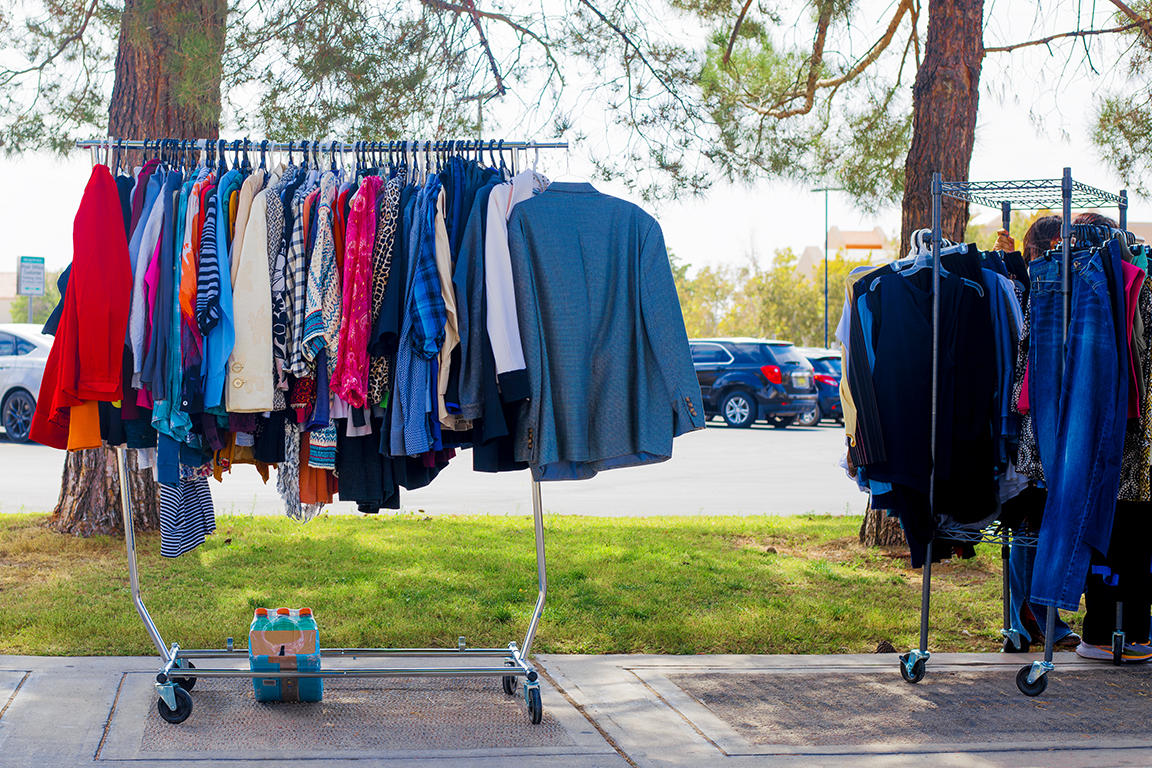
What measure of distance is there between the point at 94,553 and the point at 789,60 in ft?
22.4

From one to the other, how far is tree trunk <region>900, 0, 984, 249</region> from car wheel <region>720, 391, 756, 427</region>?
1219 centimetres

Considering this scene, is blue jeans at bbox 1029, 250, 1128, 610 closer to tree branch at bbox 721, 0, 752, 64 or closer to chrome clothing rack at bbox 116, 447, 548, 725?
chrome clothing rack at bbox 116, 447, 548, 725

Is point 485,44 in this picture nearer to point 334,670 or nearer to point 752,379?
point 334,670

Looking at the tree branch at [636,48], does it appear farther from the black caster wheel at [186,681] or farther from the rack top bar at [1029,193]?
the black caster wheel at [186,681]

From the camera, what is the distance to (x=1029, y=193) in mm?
4578

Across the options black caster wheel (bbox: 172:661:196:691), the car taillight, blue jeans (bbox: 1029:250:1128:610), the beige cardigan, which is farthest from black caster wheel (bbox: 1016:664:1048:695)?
the car taillight

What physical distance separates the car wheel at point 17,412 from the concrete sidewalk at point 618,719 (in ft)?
34.4

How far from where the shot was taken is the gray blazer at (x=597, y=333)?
3.73 m

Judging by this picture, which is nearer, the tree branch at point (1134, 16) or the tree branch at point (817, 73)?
the tree branch at point (1134, 16)

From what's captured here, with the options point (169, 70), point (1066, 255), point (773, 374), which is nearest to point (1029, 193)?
point (1066, 255)

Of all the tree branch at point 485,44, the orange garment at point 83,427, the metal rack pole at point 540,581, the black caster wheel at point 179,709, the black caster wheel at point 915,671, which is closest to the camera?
the black caster wheel at point 179,709

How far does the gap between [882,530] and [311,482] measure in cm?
460

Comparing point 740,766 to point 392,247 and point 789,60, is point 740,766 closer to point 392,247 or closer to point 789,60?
point 392,247

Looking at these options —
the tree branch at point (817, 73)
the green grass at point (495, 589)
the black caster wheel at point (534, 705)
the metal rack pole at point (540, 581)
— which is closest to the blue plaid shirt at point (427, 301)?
the metal rack pole at point (540, 581)
